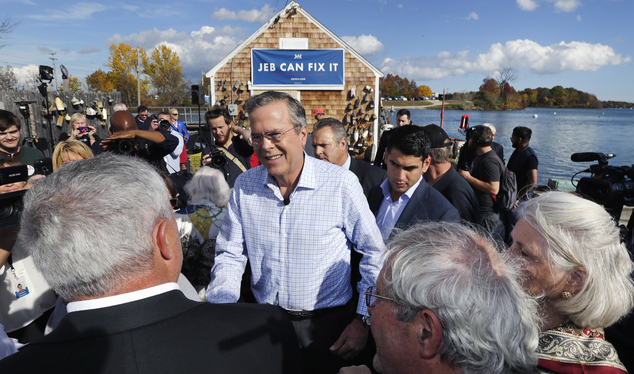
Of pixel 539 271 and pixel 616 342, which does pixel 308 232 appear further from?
pixel 616 342

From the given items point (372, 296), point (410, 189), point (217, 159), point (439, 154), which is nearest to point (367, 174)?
point (439, 154)

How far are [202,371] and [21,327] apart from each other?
196 centimetres

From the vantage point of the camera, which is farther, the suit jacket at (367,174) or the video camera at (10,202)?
the suit jacket at (367,174)

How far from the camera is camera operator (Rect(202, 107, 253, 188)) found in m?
4.05

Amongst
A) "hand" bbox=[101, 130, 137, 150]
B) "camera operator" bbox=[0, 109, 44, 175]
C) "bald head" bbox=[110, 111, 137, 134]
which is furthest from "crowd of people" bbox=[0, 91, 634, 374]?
"bald head" bbox=[110, 111, 137, 134]

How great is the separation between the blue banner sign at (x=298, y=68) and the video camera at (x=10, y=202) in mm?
10897

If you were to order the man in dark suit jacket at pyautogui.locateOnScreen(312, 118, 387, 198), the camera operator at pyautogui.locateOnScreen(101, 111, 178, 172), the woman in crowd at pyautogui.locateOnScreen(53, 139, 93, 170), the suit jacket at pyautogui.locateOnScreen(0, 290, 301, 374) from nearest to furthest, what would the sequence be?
the suit jacket at pyautogui.locateOnScreen(0, 290, 301, 374) → the woman in crowd at pyautogui.locateOnScreen(53, 139, 93, 170) → the man in dark suit jacket at pyautogui.locateOnScreen(312, 118, 387, 198) → the camera operator at pyautogui.locateOnScreen(101, 111, 178, 172)

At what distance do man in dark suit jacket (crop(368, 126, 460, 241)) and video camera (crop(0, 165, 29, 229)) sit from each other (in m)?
1.98

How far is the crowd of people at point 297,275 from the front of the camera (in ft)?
3.02

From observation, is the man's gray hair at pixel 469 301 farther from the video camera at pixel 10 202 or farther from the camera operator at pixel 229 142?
the camera operator at pixel 229 142

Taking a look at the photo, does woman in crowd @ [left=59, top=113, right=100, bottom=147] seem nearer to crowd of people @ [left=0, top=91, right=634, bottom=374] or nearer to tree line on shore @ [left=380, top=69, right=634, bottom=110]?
crowd of people @ [left=0, top=91, right=634, bottom=374]

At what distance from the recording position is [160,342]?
0.91 metres

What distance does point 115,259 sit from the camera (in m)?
0.93

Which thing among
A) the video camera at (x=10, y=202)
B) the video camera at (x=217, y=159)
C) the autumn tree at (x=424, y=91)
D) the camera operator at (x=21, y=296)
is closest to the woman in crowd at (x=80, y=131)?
the video camera at (x=217, y=159)
